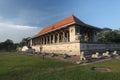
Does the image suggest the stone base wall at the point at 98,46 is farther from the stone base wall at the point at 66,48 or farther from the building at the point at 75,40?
the stone base wall at the point at 66,48

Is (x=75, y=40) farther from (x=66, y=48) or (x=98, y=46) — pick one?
(x=98, y=46)

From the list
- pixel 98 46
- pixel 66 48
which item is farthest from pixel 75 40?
pixel 98 46

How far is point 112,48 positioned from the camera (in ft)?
→ 129

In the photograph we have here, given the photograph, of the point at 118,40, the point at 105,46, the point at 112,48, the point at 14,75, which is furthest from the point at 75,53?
the point at 118,40

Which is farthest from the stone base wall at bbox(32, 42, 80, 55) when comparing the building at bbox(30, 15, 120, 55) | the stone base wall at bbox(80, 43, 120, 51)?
the stone base wall at bbox(80, 43, 120, 51)

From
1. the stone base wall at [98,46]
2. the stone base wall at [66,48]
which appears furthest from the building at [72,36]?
→ the stone base wall at [98,46]

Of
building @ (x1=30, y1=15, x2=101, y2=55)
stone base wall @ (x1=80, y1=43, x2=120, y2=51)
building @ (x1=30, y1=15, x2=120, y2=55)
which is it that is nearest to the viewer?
stone base wall @ (x1=80, y1=43, x2=120, y2=51)

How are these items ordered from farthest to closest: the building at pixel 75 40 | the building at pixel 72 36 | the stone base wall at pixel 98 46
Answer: the building at pixel 72 36, the building at pixel 75 40, the stone base wall at pixel 98 46

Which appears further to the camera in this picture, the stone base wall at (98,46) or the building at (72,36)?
the building at (72,36)

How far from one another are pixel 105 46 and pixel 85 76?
82.1 feet

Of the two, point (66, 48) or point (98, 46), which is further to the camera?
point (98, 46)

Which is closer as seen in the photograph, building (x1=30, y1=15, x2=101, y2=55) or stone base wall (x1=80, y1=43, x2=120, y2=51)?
stone base wall (x1=80, y1=43, x2=120, y2=51)

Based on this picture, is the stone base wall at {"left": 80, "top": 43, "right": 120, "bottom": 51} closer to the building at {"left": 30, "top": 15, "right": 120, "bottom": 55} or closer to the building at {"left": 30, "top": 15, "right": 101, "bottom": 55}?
the building at {"left": 30, "top": 15, "right": 120, "bottom": 55}

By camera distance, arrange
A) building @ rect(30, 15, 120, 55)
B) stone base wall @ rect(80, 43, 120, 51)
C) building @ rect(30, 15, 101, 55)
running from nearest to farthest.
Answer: stone base wall @ rect(80, 43, 120, 51)
building @ rect(30, 15, 120, 55)
building @ rect(30, 15, 101, 55)
